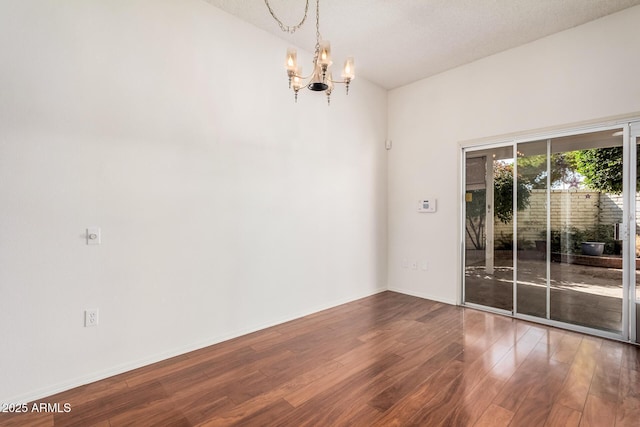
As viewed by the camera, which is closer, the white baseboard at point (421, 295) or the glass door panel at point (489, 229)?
the glass door panel at point (489, 229)

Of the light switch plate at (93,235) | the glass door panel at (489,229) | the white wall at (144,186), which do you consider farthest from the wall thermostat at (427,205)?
the light switch plate at (93,235)

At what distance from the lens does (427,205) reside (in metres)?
4.61

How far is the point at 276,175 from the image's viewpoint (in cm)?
358

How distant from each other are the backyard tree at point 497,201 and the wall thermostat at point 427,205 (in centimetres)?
45

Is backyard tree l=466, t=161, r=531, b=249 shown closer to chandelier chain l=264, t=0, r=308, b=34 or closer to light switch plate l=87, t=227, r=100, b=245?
chandelier chain l=264, t=0, r=308, b=34

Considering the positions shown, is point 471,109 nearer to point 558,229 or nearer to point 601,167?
point 601,167

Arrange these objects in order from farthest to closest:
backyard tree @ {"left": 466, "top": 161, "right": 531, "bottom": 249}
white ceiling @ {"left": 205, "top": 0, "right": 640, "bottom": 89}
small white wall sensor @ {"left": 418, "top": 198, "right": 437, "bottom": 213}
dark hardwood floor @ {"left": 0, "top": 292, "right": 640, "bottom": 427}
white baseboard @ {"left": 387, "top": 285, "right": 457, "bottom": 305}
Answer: small white wall sensor @ {"left": 418, "top": 198, "right": 437, "bottom": 213} < white baseboard @ {"left": 387, "top": 285, "right": 457, "bottom": 305} < backyard tree @ {"left": 466, "top": 161, "right": 531, "bottom": 249} < white ceiling @ {"left": 205, "top": 0, "right": 640, "bottom": 89} < dark hardwood floor @ {"left": 0, "top": 292, "right": 640, "bottom": 427}

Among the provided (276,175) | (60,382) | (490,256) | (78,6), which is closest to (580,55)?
(490,256)

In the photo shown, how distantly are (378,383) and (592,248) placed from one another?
2873 millimetres

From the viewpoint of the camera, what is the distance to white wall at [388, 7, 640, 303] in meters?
3.16

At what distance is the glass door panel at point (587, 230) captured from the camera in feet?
10.6

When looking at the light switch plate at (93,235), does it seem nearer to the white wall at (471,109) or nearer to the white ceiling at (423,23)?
the white ceiling at (423,23)

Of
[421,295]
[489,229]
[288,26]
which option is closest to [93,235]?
[288,26]

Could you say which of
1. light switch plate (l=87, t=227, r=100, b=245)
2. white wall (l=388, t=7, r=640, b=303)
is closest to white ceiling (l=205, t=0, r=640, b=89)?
white wall (l=388, t=7, r=640, b=303)
